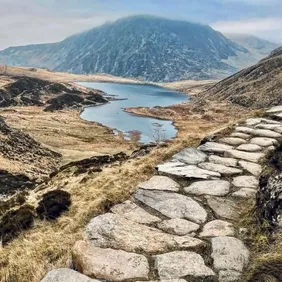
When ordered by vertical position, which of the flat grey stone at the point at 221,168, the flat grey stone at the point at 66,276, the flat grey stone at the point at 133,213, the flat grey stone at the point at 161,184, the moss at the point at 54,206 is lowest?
the moss at the point at 54,206

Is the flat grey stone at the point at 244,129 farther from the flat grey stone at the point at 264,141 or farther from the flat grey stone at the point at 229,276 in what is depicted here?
the flat grey stone at the point at 229,276

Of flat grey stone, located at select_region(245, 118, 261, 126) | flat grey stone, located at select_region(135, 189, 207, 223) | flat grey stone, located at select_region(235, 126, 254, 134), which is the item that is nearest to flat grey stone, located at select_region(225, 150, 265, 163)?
flat grey stone, located at select_region(235, 126, 254, 134)

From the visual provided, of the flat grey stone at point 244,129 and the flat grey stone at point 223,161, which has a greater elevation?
the flat grey stone at point 244,129

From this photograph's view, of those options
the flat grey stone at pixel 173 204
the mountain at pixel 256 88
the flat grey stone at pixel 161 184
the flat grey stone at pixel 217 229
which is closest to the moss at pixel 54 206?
the flat grey stone at pixel 161 184

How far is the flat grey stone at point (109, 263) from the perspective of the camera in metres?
4.49

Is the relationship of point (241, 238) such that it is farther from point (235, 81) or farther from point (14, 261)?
point (235, 81)

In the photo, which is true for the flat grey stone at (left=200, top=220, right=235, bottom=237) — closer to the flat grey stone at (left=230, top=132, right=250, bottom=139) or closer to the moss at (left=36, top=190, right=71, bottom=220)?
the moss at (left=36, top=190, right=71, bottom=220)

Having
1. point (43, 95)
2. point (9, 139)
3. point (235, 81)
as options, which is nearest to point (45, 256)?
point (9, 139)

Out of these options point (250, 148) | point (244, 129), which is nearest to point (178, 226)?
point (250, 148)

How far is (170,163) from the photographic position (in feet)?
27.9

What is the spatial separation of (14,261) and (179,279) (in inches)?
127

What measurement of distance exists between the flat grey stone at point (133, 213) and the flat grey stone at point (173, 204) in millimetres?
210

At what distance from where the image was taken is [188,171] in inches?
306

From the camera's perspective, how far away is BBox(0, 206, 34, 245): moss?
891 cm
